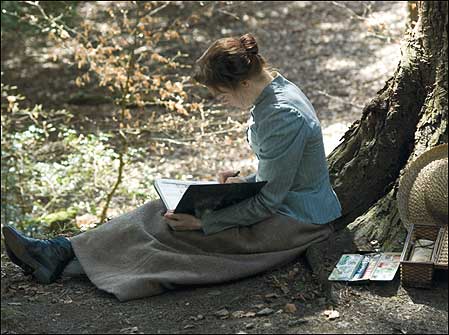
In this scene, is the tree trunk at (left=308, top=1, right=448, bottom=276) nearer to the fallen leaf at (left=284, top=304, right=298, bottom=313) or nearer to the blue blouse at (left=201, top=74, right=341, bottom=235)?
the blue blouse at (left=201, top=74, right=341, bottom=235)

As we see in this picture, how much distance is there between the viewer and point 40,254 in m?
3.77

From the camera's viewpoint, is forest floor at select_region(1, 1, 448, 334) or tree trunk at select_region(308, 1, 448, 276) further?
tree trunk at select_region(308, 1, 448, 276)

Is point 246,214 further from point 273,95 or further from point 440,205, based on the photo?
point 440,205

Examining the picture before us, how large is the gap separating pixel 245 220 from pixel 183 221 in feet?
0.88

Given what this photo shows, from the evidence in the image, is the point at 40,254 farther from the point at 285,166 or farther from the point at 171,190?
the point at 285,166

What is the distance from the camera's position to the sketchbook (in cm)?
355

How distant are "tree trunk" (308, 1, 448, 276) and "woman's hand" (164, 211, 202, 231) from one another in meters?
0.68

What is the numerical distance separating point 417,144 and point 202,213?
113 centimetres

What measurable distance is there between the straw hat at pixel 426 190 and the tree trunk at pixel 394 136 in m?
0.21

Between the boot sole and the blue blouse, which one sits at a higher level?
the blue blouse

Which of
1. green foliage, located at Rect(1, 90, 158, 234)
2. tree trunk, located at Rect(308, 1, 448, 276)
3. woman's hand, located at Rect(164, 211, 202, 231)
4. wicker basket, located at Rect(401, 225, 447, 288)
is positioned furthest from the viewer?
green foliage, located at Rect(1, 90, 158, 234)

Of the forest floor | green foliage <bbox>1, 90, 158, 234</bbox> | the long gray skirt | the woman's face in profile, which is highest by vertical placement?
the woman's face in profile

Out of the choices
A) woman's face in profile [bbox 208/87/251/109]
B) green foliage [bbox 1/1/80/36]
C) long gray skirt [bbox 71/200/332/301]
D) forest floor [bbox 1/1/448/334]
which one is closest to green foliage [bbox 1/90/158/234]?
green foliage [bbox 1/1/80/36]

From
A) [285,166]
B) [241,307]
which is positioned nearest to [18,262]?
[241,307]
